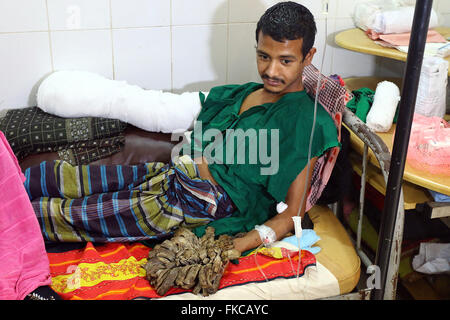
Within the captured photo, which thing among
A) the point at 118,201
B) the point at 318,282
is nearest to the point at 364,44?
the point at 318,282

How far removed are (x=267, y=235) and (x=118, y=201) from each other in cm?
50

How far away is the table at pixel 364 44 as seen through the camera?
191cm

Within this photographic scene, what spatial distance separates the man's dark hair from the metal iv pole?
1.96ft

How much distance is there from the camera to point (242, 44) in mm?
2186

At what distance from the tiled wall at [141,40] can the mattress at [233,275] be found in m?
0.82

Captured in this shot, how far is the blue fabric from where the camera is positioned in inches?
61.0

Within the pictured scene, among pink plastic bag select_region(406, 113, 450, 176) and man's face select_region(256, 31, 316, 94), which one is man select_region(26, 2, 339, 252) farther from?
pink plastic bag select_region(406, 113, 450, 176)

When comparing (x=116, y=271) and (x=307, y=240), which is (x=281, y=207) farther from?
(x=116, y=271)

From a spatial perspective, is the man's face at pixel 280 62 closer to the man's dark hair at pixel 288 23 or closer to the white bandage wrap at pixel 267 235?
the man's dark hair at pixel 288 23

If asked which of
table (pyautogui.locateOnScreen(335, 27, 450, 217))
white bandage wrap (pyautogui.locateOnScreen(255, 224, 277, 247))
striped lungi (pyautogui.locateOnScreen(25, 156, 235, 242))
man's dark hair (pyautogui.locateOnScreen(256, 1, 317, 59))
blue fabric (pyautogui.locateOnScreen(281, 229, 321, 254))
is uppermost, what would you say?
man's dark hair (pyautogui.locateOnScreen(256, 1, 317, 59))

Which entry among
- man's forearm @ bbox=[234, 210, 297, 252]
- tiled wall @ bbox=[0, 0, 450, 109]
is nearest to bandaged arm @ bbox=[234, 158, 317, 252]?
man's forearm @ bbox=[234, 210, 297, 252]

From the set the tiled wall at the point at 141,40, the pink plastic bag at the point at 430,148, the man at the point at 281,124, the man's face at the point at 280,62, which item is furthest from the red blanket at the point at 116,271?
the tiled wall at the point at 141,40

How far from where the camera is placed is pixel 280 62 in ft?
5.27
